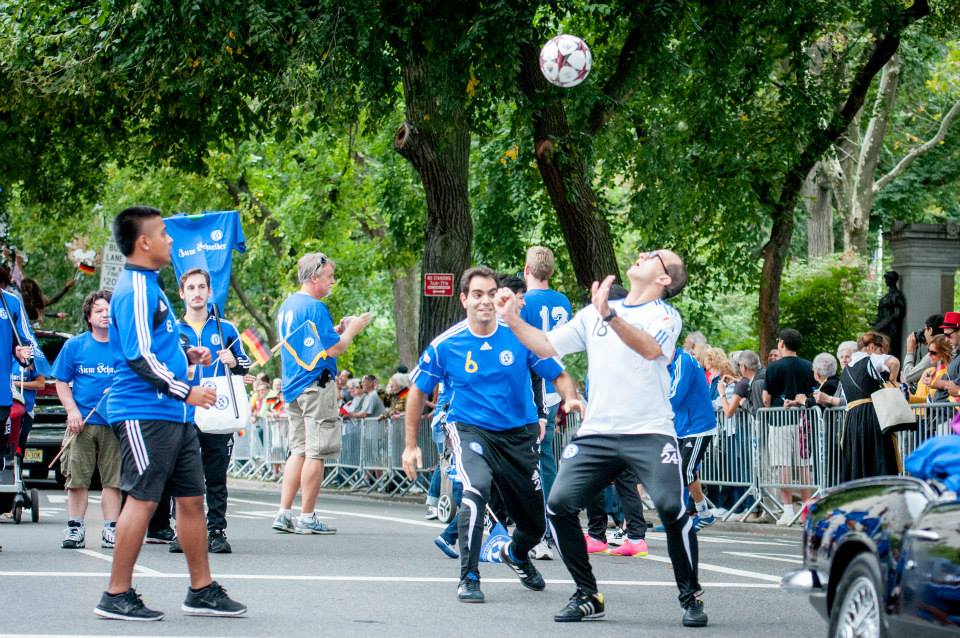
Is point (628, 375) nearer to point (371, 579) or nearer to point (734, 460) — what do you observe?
point (371, 579)

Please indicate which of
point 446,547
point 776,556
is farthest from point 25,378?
point 776,556

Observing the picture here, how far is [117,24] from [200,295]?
8.15 metres

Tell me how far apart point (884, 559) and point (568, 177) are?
46.6 ft

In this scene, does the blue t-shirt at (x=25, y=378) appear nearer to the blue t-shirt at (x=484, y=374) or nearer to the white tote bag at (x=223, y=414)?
the white tote bag at (x=223, y=414)

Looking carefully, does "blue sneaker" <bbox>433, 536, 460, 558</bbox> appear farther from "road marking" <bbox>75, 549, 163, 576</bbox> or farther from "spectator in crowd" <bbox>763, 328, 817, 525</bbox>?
"spectator in crowd" <bbox>763, 328, 817, 525</bbox>

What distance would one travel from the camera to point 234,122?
918 inches

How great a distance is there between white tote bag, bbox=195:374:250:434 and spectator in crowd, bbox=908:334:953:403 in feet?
21.8

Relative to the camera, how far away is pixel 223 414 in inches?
457

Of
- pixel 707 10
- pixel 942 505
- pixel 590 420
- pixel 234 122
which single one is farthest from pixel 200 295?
pixel 234 122

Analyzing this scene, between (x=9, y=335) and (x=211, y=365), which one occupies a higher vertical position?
(x=9, y=335)

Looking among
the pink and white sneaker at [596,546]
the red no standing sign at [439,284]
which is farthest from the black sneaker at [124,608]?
the red no standing sign at [439,284]

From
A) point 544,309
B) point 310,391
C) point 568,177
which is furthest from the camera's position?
point 568,177

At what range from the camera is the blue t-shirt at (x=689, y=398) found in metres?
13.7

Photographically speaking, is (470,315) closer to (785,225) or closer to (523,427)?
(523,427)
